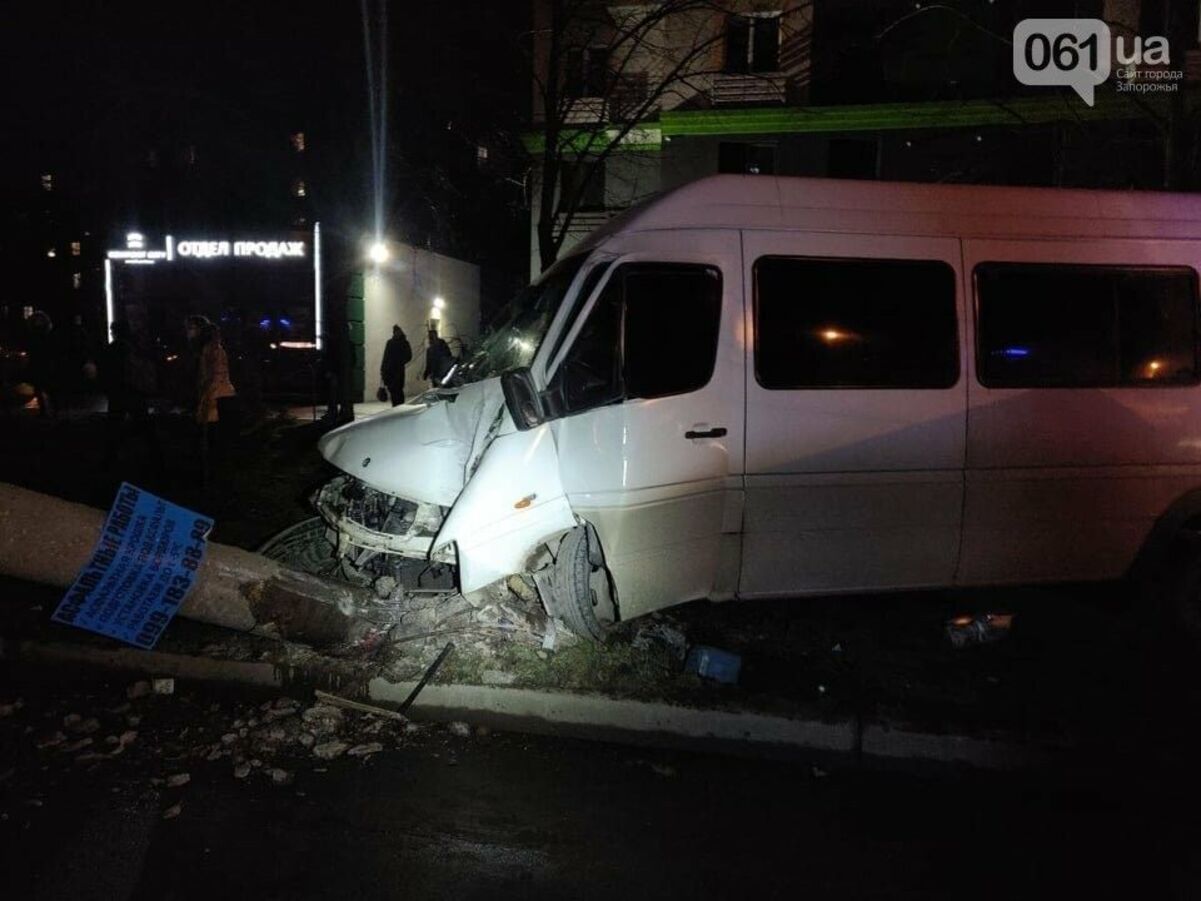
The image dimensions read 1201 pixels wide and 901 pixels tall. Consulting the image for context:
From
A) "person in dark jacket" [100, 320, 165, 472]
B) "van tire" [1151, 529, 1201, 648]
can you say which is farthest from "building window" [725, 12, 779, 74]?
"van tire" [1151, 529, 1201, 648]

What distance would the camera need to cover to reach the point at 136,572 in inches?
196

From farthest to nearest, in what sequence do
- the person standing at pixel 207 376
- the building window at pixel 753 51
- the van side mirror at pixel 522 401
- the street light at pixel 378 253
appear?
the building window at pixel 753 51
the street light at pixel 378 253
the person standing at pixel 207 376
the van side mirror at pixel 522 401

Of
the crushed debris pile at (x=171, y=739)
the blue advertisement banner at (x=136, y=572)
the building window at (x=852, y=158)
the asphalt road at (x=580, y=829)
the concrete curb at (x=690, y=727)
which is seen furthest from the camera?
the building window at (x=852, y=158)

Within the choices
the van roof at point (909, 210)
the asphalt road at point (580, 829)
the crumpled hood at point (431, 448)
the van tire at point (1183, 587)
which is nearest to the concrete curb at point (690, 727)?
the asphalt road at point (580, 829)

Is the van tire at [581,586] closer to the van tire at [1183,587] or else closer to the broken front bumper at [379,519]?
the broken front bumper at [379,519]

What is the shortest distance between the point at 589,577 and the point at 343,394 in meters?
11.0

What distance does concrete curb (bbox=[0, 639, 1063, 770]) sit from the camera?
14.4ft

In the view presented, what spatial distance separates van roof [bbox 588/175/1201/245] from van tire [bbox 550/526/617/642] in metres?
1.89

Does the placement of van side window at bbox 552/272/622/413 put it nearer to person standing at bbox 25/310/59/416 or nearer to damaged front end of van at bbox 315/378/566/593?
damaged front end of van at bbox 315/378/566/593

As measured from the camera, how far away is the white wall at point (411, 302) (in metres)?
19.9

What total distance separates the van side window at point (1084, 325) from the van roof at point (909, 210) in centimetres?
27

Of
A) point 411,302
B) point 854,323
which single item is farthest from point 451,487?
point 411,302

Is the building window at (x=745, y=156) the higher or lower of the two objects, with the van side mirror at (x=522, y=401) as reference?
higher

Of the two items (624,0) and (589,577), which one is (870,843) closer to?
(589,577)
